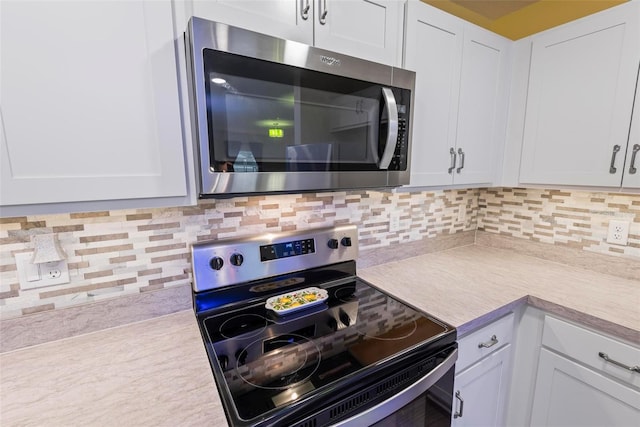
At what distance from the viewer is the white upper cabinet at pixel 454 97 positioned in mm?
1166

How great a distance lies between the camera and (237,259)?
110 centimetres

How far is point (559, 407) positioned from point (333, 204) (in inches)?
48.9

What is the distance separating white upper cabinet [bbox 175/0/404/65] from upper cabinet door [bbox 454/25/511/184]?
459 millimetres

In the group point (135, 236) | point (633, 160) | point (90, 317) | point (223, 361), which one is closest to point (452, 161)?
point (633, 160)

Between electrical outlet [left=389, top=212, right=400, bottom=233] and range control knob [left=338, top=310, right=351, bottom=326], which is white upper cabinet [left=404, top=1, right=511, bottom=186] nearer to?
electrical outlet [left=389, top=212, right=400, bottom=233]

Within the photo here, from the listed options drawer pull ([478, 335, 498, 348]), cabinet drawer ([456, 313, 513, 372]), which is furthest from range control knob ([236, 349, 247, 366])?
drawer pull ([478, 335, 498, 348])

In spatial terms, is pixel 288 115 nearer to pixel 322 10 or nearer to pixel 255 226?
pixel 322 10

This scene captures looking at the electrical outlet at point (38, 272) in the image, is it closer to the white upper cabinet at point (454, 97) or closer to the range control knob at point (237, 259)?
the range control knob at point (237, 259)

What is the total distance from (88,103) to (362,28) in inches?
32.6

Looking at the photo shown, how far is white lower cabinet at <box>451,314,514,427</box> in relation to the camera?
1066mm

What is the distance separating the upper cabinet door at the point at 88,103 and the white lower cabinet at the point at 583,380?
1.49 meters

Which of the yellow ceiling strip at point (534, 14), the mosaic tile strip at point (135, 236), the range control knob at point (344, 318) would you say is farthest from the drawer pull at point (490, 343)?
the yellow ceiling strip at point (534, 14)

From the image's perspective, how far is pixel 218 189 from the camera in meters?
0.75

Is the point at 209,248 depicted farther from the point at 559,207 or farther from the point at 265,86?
the point at 559,207
